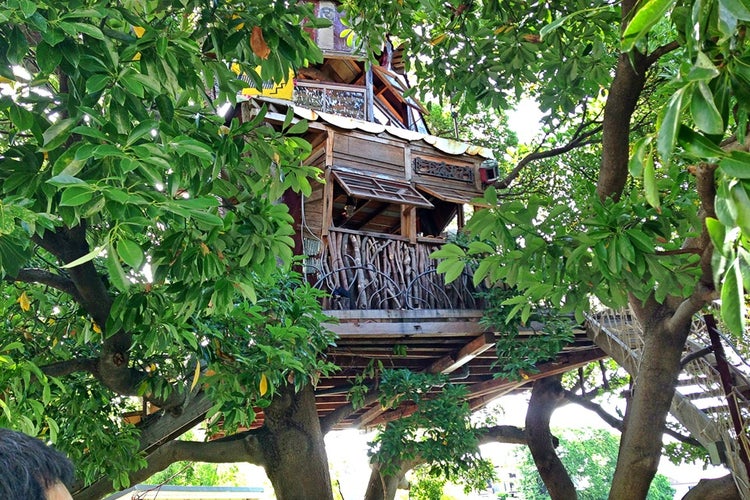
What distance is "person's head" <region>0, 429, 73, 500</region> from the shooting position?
3.66ft

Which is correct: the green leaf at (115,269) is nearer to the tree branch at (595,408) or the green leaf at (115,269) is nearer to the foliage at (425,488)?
the tree branch at (595,408)

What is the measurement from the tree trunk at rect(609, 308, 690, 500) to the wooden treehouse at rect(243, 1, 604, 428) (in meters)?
2.96

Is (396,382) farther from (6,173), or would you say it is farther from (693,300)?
(6,173)

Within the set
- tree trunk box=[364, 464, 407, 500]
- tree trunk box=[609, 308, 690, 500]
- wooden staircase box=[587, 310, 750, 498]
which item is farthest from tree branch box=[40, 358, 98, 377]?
tree trunk box=[364, 464, 407, 500]

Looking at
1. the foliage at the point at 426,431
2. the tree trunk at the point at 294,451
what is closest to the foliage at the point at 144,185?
the tree trunk at the point at 294,451

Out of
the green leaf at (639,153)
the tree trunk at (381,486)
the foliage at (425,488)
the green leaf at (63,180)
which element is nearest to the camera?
the green leaf at (639,153)

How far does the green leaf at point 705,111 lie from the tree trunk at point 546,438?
29.4 feet

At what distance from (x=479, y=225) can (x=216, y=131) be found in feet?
3.81

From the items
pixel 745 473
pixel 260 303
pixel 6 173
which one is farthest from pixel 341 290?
pixel 6 173

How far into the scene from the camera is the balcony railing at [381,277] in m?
6.62

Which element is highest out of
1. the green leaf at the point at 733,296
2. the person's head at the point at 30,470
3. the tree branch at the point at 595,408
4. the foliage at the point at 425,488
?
the green leaf at the point at 733,296

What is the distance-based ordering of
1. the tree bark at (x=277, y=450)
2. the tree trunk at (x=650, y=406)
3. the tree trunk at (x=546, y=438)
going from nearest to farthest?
the tree trunk at (x=650, y=406) → the tree bark at (x=277, y=450) → the tree trunk at (x=546, y=438)

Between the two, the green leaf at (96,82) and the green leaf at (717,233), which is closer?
the green leaf at (717,233)

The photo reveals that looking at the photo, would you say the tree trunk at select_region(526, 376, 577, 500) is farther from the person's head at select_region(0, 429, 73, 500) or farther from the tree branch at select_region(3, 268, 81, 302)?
the person's head at select_region(0, 429, 73, 500)
